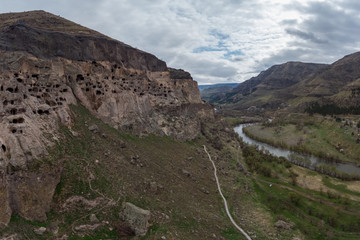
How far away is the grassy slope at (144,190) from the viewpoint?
2483 centimetres

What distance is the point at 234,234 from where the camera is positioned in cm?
3152

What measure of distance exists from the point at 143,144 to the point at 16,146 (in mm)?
24810

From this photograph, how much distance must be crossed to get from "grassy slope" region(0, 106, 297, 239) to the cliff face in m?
2.04

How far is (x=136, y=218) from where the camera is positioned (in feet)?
83.6

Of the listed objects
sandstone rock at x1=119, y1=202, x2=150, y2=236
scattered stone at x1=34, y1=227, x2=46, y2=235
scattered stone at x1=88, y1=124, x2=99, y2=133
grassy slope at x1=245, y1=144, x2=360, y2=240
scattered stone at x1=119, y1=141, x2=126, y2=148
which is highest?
scattered stone at x1=88, y1=124, x2=99, y2=133

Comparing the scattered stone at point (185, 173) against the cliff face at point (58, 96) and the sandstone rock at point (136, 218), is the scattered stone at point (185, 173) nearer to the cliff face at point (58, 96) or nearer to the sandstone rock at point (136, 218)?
the cliff face at point (58, 96)

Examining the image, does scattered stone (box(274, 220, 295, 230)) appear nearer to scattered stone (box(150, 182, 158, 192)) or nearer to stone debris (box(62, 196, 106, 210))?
scattered stone (box(150, 182, 158, 192))

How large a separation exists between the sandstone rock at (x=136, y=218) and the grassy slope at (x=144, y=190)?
82 cm

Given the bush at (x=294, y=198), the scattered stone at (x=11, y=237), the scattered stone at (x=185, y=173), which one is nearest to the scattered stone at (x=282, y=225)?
the bush at (x=294, y=198)

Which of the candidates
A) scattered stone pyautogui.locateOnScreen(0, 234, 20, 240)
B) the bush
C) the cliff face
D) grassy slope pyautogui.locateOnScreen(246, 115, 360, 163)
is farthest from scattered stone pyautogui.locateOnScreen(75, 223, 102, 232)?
grassy slope pyautogui.locateOnScreen(246, 115, 360, 163)

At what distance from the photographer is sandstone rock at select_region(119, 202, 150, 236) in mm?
24969

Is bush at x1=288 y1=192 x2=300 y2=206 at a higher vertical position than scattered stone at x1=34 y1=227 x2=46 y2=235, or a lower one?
lower

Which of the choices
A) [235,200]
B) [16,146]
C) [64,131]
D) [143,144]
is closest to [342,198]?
[235,200]

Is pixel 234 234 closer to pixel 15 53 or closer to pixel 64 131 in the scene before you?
pixel 64 131
